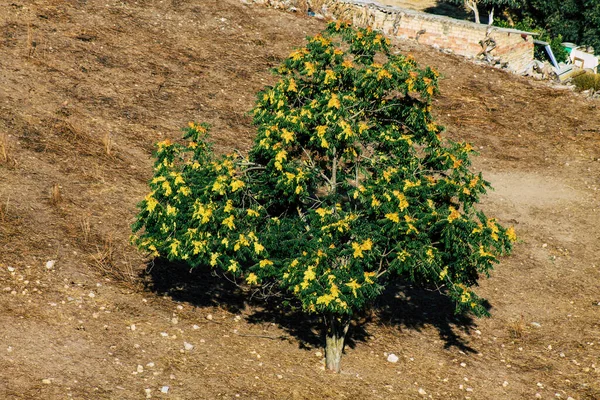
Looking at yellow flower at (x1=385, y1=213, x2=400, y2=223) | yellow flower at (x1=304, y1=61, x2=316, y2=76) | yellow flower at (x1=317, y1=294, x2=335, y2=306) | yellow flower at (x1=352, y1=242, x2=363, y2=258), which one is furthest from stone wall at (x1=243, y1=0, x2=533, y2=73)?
yellow flower at (x1=317, y1=294, x2=335, y2=306)

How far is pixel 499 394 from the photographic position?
1142 centimetres

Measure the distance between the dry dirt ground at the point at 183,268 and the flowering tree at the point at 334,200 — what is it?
1.96 m

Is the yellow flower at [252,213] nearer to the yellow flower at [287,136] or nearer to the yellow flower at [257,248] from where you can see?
the yellow flower at [257,248]

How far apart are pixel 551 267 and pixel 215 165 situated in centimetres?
939

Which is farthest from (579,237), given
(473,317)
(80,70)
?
(80,70)

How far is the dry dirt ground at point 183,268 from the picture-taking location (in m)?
10.6

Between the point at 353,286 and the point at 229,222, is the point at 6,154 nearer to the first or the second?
the point at 229,222

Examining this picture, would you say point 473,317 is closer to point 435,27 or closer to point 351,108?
point 351,108

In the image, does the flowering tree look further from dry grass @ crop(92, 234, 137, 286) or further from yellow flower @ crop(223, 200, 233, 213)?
dry grass @ crop(92, 234, 137, 286)

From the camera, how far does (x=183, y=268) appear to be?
1304 centimetres

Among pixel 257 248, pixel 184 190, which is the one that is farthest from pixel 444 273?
pixel 184 190

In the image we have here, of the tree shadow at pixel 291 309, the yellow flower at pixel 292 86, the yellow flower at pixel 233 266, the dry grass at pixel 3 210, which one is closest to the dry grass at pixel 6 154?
the dry grass at pixel 3 210

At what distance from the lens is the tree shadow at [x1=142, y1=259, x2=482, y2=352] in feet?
40.1

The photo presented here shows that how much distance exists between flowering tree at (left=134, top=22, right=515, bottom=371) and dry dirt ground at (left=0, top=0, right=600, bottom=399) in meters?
1.96
